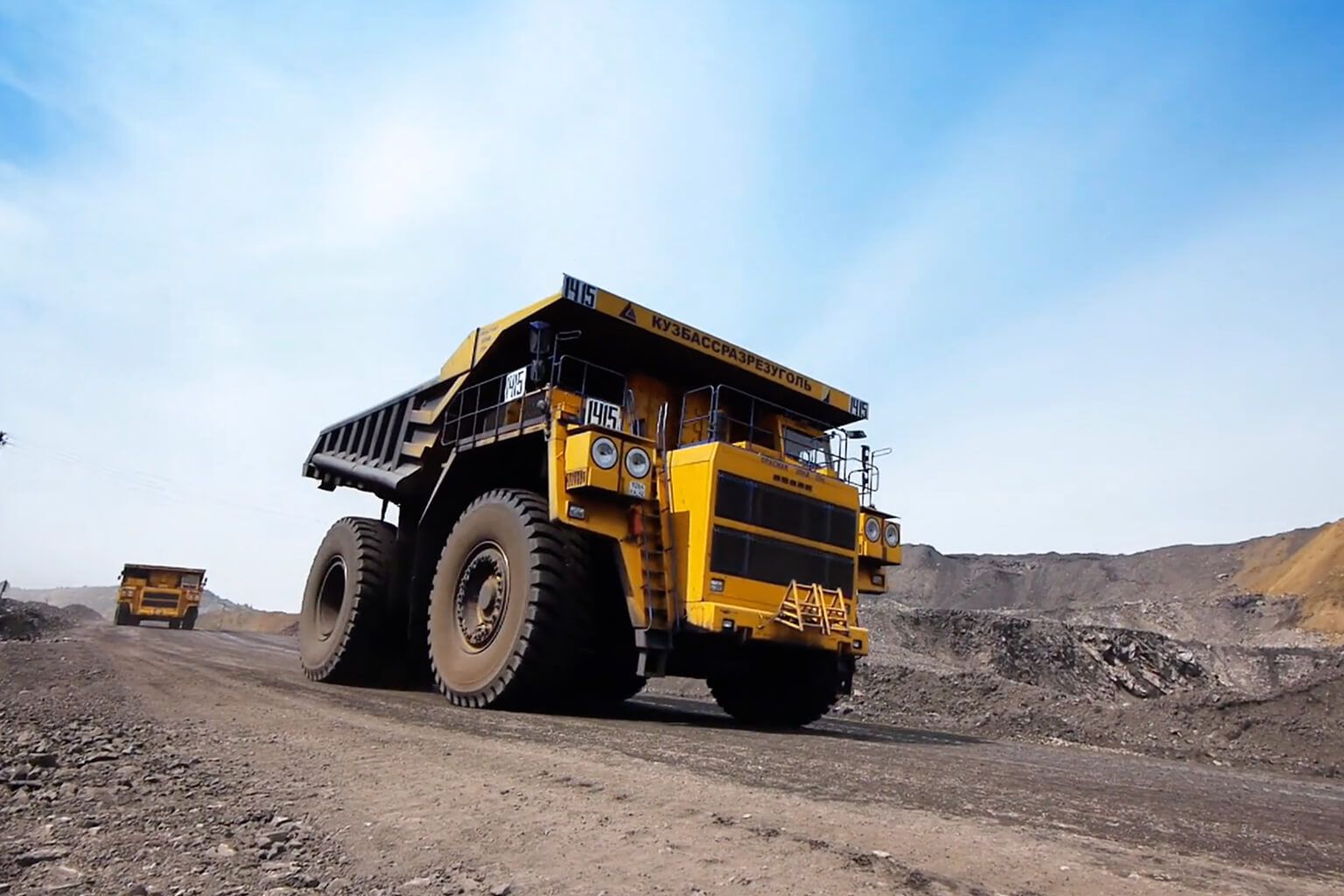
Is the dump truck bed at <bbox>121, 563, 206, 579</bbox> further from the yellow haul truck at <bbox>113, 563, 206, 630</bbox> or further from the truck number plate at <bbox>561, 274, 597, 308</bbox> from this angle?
the truck number plate at <bbox>561, 274, 597, 308</bbox>

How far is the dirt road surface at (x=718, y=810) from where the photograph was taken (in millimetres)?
2588

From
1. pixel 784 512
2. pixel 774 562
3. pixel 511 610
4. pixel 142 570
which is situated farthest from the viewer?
pixel 142 570

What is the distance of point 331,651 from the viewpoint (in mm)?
10133

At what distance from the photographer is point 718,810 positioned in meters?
3.36

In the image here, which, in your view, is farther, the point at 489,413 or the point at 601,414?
the point at 489,413

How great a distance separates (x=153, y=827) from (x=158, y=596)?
3477cm

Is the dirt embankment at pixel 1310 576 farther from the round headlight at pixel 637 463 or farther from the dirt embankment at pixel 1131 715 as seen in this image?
the round headlight at pixel 637 463

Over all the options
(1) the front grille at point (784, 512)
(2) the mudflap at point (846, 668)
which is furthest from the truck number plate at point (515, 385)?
(2) the mudflap at point (846, 668)

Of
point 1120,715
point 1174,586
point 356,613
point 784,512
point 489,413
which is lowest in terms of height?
point 1120,715

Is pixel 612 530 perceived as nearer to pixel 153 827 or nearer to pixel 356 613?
pixel 356 613

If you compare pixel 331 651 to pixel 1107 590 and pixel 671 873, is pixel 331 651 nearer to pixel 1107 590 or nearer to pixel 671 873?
pixel 671 873

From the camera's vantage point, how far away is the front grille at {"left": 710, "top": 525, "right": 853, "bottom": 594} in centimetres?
712

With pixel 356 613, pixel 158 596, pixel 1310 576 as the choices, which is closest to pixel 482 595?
pixel 356 613

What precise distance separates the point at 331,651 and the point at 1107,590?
144ft
